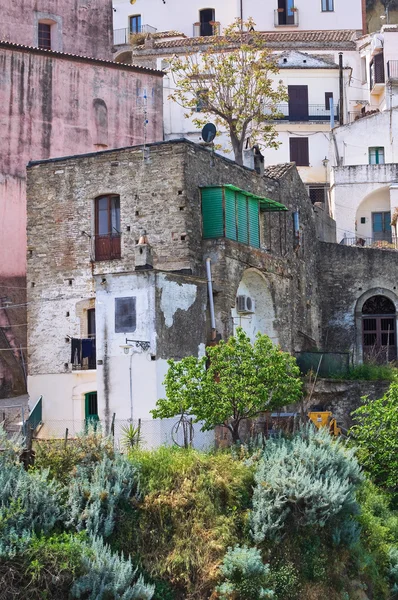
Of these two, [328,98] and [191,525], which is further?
[328,98]

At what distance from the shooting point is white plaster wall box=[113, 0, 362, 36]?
215 ft

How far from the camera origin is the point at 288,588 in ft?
90.9

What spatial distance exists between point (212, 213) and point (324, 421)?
A: 6.82m

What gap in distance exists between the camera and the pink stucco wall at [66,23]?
1921 inches

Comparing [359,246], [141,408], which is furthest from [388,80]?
[141,408]

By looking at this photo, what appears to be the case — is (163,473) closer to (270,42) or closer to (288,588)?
(288,588)

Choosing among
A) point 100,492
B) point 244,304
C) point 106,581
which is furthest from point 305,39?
point 106,581

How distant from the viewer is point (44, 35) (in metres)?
49.6

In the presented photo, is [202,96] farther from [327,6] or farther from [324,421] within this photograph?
[327,6]

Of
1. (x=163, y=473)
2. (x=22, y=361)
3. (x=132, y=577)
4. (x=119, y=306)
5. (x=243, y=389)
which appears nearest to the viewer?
(x=132, y=577)

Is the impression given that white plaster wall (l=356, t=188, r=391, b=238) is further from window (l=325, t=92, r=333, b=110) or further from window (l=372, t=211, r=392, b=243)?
window (l=325, t=92, r=333, b=110)

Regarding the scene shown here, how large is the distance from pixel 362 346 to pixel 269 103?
555 inches

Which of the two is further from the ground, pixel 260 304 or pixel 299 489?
pixel 260 304

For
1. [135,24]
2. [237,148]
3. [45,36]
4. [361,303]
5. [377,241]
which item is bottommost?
[361,303]
